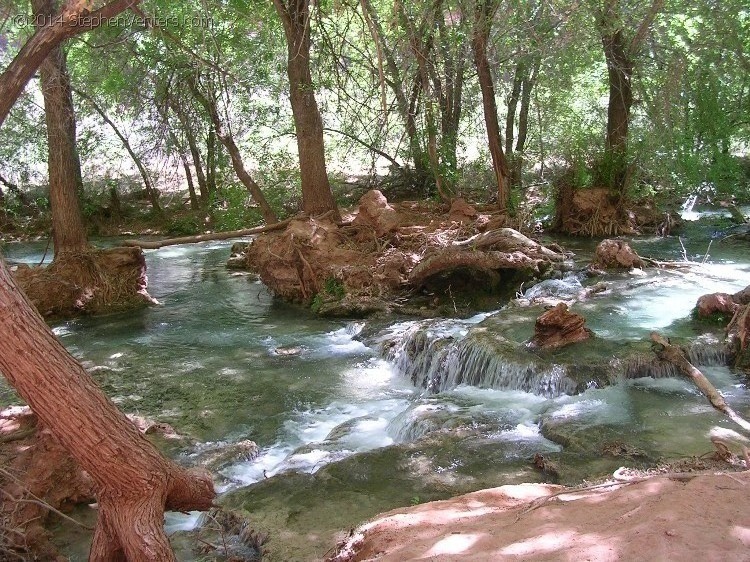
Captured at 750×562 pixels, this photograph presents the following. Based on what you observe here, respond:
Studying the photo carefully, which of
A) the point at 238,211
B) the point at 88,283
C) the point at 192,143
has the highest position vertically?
the point at 192,143

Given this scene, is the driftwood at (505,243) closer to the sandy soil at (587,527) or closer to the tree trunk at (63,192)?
the tree trunk at (63,192)

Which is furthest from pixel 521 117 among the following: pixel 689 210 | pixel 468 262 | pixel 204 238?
pixel 204 238

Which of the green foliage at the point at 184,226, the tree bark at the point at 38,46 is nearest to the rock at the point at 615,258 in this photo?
the tree bark at the point at 38,46

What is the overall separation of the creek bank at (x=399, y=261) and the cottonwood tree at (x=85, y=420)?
6.68m

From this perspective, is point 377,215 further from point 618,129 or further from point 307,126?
point 618,129

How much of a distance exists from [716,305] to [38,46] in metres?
7.71

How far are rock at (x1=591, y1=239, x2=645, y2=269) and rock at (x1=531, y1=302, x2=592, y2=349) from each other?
364 cm

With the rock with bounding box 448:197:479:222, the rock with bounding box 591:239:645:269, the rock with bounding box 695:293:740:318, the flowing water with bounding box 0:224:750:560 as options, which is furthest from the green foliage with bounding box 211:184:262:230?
the rock with bounding box 695:293:740:318

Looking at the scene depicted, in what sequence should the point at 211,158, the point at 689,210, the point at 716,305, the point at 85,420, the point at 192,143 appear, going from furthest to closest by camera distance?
the point at 211,158 → the point at 689,210 → the point at 192,143 → the point at 716,305 → the point at 85,420

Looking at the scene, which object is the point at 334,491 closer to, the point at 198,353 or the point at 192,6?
the point at 198,353

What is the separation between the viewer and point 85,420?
379 centimetres

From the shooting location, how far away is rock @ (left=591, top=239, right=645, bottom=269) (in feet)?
37.4

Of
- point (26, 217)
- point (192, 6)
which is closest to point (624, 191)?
point (192, 6)

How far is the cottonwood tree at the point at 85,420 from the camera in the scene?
12.0 feet
